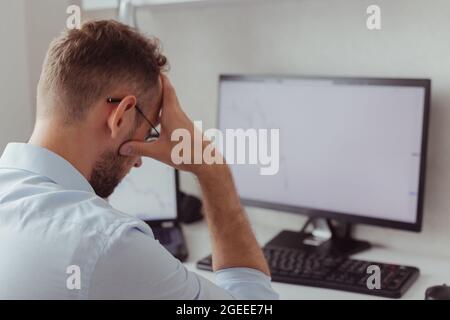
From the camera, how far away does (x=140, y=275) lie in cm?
84

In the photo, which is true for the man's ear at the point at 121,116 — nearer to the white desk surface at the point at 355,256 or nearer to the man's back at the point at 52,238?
the man's back at the point at 52,238

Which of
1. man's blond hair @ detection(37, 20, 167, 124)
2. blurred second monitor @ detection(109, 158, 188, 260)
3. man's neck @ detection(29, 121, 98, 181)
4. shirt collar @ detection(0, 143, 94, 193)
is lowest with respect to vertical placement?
blurred second monitor @ detection(109, 158, 188, 260)

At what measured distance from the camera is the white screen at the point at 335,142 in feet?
4.90

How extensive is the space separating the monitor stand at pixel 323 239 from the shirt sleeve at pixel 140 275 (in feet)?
2.38

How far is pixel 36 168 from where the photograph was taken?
0.96m

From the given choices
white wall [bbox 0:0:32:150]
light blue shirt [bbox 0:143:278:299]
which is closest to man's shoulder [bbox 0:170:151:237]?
light blue shirt [bbox 0:143:278:299]

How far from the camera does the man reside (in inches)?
32.7

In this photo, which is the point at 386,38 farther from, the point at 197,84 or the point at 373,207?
the point at 197,84

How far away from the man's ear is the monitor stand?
716mm

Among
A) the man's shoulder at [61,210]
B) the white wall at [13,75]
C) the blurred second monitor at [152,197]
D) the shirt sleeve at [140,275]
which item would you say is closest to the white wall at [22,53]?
the white wall at [13,75]

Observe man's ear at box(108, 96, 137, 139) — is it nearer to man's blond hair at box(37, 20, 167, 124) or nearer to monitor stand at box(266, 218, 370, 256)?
man's blond hair at box(37, 20, 167, 124)

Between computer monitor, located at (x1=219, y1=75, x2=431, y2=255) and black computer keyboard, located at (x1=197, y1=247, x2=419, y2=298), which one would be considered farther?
computer monitor, located at (x1=219, y1=75, x2=431, y2=255)

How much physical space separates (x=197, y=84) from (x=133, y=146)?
0.85m
